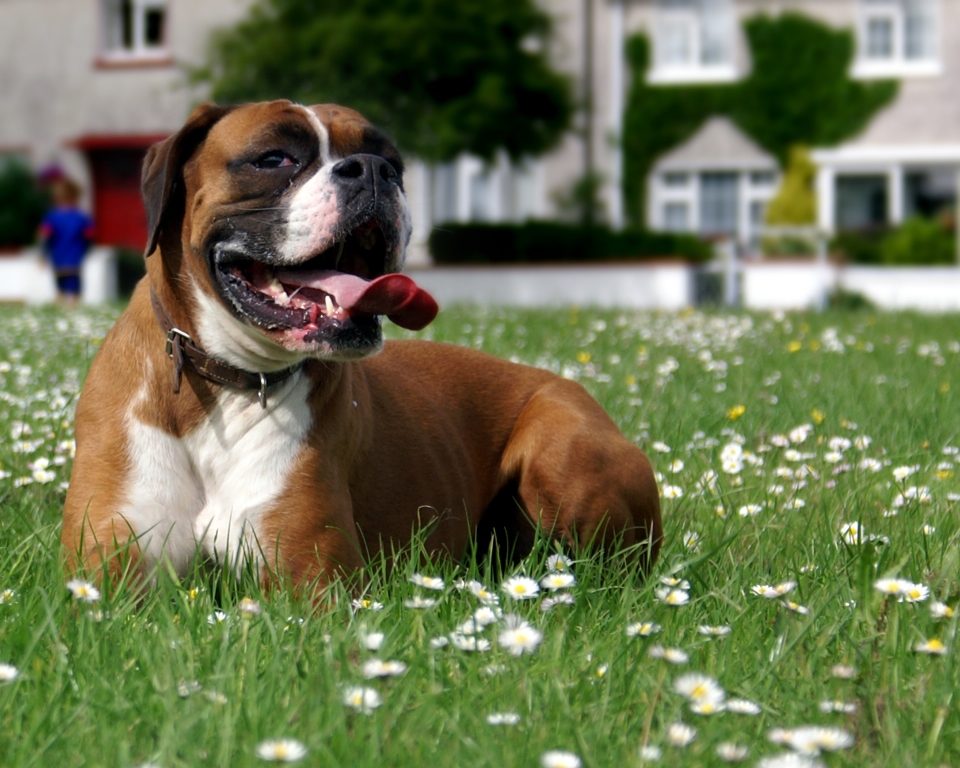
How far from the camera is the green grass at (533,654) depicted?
86.6 inches

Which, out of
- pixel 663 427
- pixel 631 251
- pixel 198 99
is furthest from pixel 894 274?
pixel 663 427

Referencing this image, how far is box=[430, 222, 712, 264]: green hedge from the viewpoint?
22750 mm

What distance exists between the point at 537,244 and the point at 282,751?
70.0 ft

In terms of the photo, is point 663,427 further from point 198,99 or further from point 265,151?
point 198,99

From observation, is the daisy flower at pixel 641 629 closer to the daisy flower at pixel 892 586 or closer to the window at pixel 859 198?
the daisy flower at pixel 892 586

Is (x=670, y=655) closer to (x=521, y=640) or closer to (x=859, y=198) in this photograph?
(x=521, y=640)

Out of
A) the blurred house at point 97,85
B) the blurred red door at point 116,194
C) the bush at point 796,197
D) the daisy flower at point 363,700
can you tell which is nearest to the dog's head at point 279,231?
the daisy flower at point 363,700

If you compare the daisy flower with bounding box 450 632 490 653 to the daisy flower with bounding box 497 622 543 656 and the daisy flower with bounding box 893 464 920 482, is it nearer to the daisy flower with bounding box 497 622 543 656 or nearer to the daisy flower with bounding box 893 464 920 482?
the daisy flower with bounding box 497 622 543 656

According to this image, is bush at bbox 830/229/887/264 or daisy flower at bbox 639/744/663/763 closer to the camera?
daisy flower at bbox 639/744/663/763

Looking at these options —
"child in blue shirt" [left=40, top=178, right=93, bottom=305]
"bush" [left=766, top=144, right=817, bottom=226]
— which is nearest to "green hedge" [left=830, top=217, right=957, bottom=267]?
"bush" [left=766, top=144, right=817, bottom=226]

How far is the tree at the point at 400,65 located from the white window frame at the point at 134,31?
22.1ft

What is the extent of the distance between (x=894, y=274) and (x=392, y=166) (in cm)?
1876

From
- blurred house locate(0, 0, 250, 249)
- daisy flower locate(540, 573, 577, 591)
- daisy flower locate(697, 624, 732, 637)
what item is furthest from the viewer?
blurred house locate(0, 0, 250, 249)

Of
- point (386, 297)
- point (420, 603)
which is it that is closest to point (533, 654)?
point (420, 603)
